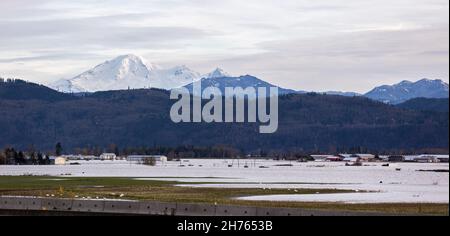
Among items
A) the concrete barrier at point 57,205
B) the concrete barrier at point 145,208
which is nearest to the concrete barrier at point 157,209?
the concrete barrier at point 145,208

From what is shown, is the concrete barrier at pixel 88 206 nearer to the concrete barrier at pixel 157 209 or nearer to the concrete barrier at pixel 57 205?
the concrete barrier at pixel 57 205

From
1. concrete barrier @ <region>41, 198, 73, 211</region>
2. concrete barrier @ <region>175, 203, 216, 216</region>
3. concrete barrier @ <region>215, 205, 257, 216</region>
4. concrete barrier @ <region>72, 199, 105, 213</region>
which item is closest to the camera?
concrete barrier @ <region>215, 205, 257, 216</region>

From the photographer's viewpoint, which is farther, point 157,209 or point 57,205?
point 57,205

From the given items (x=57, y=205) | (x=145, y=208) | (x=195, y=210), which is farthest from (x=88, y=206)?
(x=195, y=210)

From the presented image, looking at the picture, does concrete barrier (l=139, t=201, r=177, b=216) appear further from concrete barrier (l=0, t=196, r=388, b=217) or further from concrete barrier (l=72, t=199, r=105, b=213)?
concrete barrier (l=72, t=199, r=105, b=213)

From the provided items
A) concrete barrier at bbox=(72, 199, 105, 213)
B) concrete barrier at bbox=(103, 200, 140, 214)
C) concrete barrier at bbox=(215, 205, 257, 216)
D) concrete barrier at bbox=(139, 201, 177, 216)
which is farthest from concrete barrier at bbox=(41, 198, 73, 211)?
concrete barrier at bbox=(215, 205, 257, 216)

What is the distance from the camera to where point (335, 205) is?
87500 millimetres

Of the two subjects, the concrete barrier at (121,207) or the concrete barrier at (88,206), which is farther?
the concrete barrier at (88,206)

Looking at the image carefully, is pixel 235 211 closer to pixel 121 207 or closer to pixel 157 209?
pixel 157 209

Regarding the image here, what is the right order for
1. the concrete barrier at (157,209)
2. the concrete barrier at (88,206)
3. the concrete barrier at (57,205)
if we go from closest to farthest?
the concrete barrier at (157,209), the concrete barrier at (88,206), the concrete barrier at (57,205)

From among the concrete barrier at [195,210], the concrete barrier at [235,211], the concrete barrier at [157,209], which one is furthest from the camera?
the concrete barrier at [157,209]

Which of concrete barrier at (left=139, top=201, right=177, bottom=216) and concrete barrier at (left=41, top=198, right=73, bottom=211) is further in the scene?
concrete barrier at (left=41, top=198, right=73, bottom=211)
